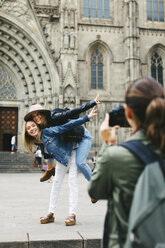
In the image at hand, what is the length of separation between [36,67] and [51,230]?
19.2 meters

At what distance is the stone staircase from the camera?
56.8 ft

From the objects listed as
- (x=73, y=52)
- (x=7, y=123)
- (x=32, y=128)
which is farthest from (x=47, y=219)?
(x=7, y=123)

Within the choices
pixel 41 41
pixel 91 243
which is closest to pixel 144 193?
pixel 91 243

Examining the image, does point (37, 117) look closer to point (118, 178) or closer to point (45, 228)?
point (45, 228)

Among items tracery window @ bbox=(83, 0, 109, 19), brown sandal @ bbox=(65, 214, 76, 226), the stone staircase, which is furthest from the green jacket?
tracery window @ bbox=(83, 0, 109, 19)

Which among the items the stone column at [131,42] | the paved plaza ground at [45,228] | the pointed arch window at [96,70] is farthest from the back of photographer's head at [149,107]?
the pointed arch window at [96,70]

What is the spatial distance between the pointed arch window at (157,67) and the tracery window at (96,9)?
4838 millimetres

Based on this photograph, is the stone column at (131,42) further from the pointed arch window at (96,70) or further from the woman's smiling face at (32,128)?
the woman's smiling face at (32,128)

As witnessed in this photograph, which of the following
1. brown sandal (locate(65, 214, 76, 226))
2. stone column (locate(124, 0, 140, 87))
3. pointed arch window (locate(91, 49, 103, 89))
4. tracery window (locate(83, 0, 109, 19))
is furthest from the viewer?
tracery window (locate(83, 0, 109, 19))

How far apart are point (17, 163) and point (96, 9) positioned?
13.2 m

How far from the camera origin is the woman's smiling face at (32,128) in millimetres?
3960

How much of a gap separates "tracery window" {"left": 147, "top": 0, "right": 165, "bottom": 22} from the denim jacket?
22.4m

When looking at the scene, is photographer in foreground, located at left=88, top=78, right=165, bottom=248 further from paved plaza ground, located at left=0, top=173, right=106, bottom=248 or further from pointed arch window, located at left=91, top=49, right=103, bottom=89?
pointed arch window, located at left=91, top=49, right=103, bottom=89

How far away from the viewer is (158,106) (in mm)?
1538
